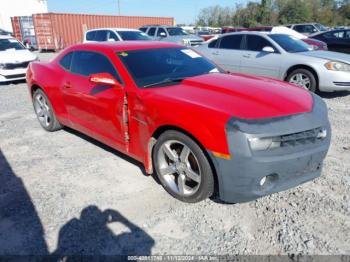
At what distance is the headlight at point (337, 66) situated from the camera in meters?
6.69

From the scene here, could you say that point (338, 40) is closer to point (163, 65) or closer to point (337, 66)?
point (337, 66)

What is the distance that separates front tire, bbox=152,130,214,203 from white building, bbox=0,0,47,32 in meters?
41.8

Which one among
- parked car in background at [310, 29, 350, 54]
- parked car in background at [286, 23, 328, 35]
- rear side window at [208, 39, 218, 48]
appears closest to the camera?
rear side window at [208, 39, 218, 48]

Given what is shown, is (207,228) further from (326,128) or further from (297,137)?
(326,128)

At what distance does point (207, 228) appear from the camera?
2.72m

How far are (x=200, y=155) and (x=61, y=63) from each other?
2946 millimetres

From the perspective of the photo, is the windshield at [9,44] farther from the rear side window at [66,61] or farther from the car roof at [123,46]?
the car roof at [123,46]

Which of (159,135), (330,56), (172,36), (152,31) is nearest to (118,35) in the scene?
(172,36)

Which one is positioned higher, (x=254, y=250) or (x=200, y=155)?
(x=200, y=155)

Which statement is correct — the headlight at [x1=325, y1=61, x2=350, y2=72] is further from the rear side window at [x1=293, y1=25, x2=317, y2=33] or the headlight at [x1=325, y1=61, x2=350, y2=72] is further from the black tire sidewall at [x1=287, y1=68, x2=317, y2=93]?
the rear side window at [x1=293, y1=25, x2=317, y2=33]

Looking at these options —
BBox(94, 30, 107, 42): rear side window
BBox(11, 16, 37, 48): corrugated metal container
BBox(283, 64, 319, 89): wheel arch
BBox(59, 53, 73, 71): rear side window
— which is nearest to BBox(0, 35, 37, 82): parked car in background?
BBox(94, 30, 107, 42): rear side window

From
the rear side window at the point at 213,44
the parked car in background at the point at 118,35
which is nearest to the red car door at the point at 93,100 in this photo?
the rear side window at the point at 213,44

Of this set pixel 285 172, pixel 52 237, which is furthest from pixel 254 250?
pixel 52 237

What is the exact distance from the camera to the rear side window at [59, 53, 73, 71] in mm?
4414
